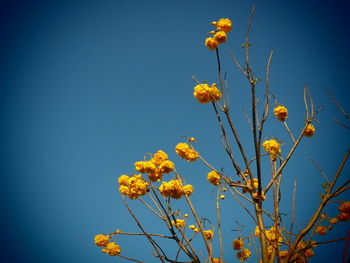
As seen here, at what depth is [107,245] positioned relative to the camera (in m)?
2.56

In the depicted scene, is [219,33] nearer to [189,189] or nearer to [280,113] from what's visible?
[280,113]

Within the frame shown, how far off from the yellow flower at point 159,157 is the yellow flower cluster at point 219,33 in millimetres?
1398

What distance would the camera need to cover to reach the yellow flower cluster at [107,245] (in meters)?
2.50

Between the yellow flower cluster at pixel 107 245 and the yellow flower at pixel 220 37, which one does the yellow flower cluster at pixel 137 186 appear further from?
the yellow flower at pixel 220 37

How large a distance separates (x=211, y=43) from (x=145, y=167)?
1.66 meters

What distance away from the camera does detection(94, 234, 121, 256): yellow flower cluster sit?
2.50 metres

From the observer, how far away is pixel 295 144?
1.81m

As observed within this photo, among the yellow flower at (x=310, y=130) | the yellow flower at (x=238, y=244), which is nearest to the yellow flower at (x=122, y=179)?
the yellow flower at (x=238, y=244)

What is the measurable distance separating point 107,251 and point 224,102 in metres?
2.33

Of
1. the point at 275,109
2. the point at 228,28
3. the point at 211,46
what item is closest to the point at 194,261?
the point at 275,109

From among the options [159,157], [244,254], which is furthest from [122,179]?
[244,254]

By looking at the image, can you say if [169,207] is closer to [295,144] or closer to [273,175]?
[273,175]

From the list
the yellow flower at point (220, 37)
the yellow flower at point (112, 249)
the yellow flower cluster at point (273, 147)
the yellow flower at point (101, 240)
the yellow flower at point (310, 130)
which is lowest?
the yellow flower at point (112, 249)

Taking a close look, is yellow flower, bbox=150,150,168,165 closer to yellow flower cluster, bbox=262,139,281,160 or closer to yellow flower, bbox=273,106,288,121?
yellow flower cluster, bbox=262,139,281,160
